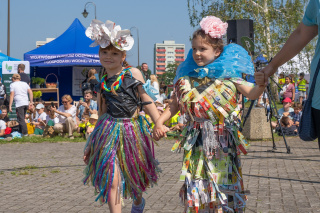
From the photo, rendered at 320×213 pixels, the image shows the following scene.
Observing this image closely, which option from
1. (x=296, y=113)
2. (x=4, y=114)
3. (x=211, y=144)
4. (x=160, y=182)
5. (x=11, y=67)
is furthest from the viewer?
(x=11, y=67)

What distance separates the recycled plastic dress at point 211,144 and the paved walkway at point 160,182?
1509mm

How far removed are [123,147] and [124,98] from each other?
46 cm

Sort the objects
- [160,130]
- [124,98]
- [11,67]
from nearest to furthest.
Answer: [160,130]
[124,98]
[11,67]

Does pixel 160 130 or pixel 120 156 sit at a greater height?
pixel 160 130

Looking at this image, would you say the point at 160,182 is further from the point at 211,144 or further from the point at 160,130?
the point at 211,144

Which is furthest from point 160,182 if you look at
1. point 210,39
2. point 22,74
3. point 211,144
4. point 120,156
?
point 22,74

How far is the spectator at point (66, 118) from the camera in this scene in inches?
583

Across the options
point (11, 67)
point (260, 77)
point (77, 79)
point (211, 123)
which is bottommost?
point (211, 123)

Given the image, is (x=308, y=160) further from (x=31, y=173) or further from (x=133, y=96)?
(x=133, y=96)

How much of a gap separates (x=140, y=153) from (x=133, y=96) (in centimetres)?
54

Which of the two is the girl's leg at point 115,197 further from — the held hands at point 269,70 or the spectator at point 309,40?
the spectator at point 309,40

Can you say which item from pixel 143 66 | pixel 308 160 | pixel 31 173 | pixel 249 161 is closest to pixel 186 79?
pixel 31 173

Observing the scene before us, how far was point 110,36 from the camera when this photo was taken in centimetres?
483

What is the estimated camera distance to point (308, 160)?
33.1 ft
